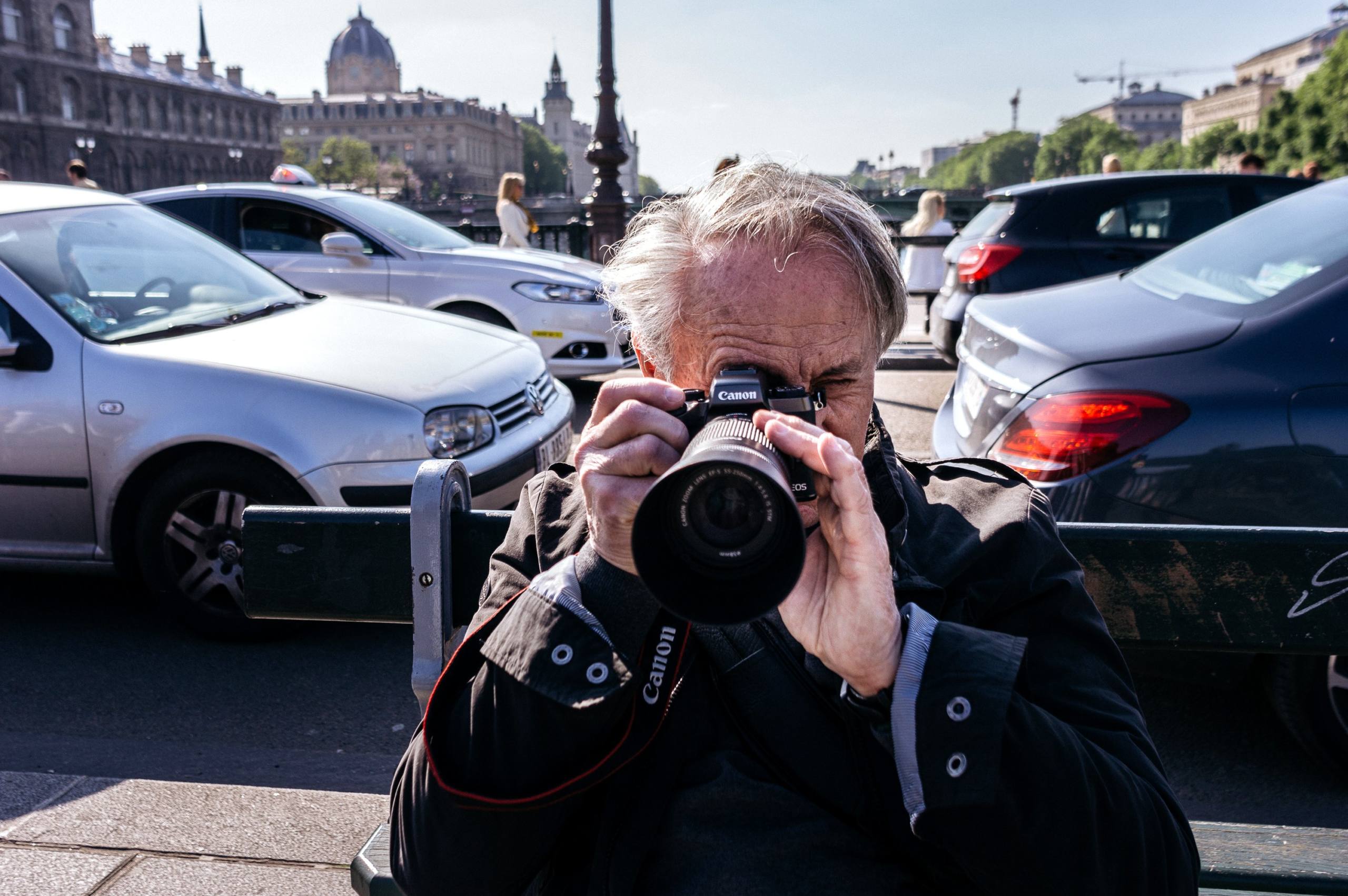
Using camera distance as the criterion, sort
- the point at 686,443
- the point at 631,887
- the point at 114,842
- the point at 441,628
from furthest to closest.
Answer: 1. the point at 114,842
2. the point at 441,628
3. the point at 631,887
4. the point at 686,443

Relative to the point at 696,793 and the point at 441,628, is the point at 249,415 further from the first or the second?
the point at 696,793

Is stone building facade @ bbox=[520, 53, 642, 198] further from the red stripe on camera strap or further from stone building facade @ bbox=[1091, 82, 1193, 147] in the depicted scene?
the red stripe on camera strap

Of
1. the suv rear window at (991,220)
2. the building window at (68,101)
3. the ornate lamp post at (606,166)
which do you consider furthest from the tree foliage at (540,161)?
the suv rear window at (991,220)

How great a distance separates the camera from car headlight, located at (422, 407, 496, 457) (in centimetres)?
385

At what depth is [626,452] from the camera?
115cm

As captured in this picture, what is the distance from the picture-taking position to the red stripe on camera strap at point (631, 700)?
4.12ft

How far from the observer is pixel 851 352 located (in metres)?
1.50

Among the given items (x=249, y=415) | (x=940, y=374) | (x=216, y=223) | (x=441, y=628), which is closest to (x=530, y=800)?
(x=441, y=628)

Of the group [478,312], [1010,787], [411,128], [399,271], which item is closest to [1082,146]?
[411,128]

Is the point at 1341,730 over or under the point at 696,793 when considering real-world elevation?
under

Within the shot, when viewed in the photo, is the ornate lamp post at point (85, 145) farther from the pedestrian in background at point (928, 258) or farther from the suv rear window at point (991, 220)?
the suv rear window at point (991, 220)

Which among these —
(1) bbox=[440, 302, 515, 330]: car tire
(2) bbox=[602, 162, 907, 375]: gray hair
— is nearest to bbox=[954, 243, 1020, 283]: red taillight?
(1) bbox=[440, 302, 515, 330]: car tire

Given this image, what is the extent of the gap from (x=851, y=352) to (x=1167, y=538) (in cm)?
63

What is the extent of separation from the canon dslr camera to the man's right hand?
0.29ft
